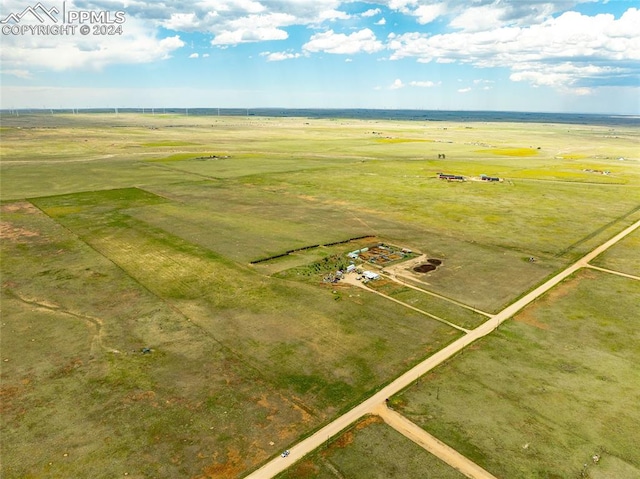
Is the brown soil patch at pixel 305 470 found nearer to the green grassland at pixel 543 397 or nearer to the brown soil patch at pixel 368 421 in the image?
the brown soil patch at pixel 368 421

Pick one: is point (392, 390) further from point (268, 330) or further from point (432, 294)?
point (432, 294)

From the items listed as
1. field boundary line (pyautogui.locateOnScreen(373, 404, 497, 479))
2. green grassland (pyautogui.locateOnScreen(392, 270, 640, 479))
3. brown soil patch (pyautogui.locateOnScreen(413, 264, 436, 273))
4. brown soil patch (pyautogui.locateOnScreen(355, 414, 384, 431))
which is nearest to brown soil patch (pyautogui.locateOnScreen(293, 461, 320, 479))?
brown soil patch (pyautogui.locateOnScreen(355, 414, 384, 431))

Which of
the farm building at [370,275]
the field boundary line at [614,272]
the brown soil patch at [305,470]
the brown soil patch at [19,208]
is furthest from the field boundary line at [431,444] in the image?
the brown soil patch at [19,208]

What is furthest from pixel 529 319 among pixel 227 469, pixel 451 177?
pixel 451 177

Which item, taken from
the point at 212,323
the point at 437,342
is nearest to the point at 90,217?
the point at 212,323

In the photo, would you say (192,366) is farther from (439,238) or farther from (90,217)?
(90,217)

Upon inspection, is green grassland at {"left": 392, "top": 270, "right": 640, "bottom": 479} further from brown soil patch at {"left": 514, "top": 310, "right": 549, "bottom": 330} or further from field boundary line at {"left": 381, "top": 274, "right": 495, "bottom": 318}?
field boundary line at {"left": 381, "top": 274, "right": 495, "bottom": 318}
